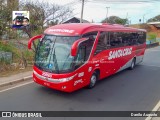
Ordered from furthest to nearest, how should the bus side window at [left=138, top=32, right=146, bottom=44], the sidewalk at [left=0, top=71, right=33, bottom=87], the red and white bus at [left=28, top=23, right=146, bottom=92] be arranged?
the bus side window at [left=138, top=32, right=146, bottom=44]
the sidewalk at [left=0, top=71, right=33, bottom=87]
the red and white bus at [left=28, top=23, right=146, bottom=92]

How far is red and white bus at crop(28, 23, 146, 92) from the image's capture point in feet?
23.6

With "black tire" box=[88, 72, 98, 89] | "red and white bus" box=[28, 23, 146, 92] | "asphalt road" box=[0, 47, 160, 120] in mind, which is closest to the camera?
"asphalt road" box=[0, 47, 160, 120]

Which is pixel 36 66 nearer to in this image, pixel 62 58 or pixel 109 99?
pixel 62 58

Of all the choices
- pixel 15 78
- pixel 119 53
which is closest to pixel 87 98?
pixel 15 78

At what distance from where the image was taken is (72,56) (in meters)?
7.19

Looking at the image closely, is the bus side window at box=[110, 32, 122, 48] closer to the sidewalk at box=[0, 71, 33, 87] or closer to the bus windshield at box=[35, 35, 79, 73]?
the bus windshield at box=[35, 35, 79, 73]

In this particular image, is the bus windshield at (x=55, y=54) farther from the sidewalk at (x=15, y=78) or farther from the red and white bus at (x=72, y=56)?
the sidewalk at (x=15, y=78)

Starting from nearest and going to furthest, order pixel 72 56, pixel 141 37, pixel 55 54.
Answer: pixel 72 56
pixel 55 54
pixel 141 37

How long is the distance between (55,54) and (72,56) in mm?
634

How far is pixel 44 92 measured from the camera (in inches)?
309

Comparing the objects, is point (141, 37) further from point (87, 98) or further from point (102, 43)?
point (87, 98)

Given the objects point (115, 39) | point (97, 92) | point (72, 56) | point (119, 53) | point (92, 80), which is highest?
point (115, 39)

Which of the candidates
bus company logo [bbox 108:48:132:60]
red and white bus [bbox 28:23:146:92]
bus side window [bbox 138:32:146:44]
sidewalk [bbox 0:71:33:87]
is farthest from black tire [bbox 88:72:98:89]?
bus side window [bbox 138:32:146:44]

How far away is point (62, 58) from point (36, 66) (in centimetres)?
118
